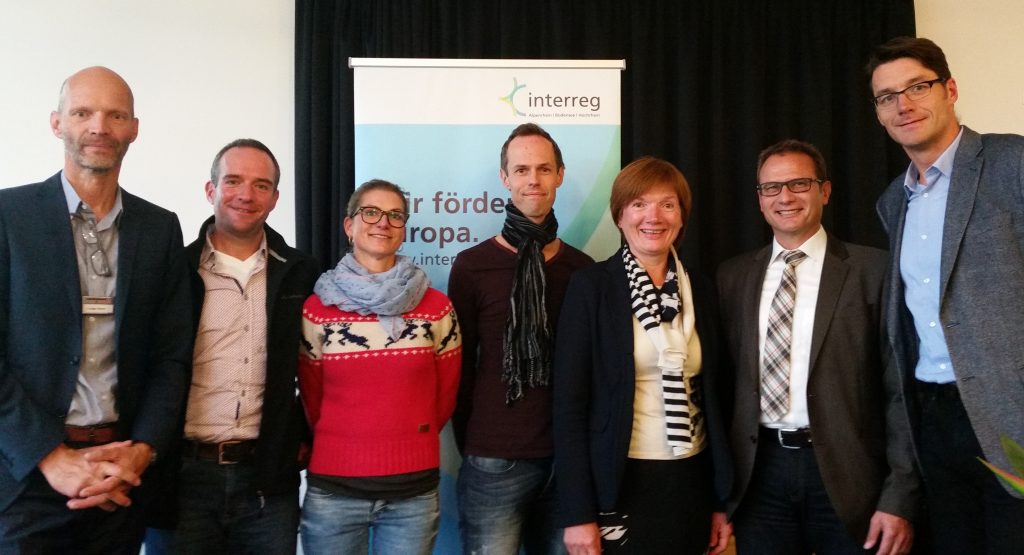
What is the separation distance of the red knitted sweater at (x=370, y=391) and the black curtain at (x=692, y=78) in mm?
1177

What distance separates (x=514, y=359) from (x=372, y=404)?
0.47m

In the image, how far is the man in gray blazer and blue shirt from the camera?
1683 mm

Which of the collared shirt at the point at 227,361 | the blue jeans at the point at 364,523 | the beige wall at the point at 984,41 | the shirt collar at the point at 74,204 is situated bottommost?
the blue jeans at the point at 364,523

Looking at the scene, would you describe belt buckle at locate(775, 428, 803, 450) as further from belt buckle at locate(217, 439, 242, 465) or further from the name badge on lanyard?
the name badge on lanyard

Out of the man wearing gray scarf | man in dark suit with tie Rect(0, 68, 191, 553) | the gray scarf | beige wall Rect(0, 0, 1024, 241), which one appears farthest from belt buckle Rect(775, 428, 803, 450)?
beige wall Rect(0, 0, 1024, 241)

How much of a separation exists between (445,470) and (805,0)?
281 cm

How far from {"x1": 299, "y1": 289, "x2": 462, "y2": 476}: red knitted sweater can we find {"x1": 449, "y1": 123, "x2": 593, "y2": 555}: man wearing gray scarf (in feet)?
0.65

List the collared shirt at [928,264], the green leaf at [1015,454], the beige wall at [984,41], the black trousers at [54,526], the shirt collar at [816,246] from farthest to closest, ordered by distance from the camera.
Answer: the beige wall at [984,41] → the shirt collar at [816,246] → the collared shirt at [928,264] → the black trousers at [54,526] → the green leaf at [1015,454]

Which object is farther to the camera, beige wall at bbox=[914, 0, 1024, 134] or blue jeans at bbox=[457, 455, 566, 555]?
beige wall at bbox=[914, 0, 1024, 134]

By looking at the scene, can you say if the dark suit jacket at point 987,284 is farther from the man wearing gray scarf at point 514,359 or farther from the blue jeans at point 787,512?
the man wearing gray scarf at point 514,359

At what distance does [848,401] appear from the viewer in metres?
1.91

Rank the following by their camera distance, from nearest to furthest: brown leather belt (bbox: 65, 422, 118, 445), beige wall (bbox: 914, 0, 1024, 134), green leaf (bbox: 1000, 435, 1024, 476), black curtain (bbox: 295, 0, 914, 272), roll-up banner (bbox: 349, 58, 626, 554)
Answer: green leaf (bbox: 1000, 435, 1024, 476)
brown leather belt (bbox: 65, 422, 118, 445)
roll-up banner (bbox: 349, 58, 626, 554)
black curtain (bbox: 295, 0, 914, 272)
beige wall (bbox: 914, 0, 1024, 134)

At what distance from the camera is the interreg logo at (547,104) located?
290 cm

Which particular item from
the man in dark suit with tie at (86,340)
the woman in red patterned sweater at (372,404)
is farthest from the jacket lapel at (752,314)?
the man in dark suit with tie at (86,340)
